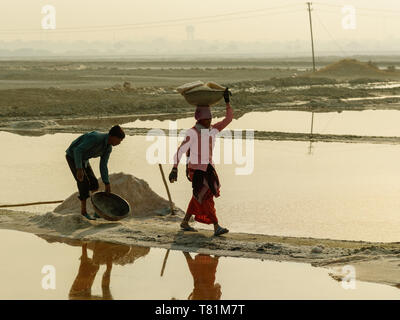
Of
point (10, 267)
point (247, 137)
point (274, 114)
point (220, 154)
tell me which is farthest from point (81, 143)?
point (274, 114)

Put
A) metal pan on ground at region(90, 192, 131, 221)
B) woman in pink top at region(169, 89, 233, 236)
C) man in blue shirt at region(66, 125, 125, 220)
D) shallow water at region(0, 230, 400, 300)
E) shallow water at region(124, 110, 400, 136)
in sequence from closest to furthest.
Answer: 1. shallow water at region(0, 230, 400, 300)
2. woman in pink top at region(169, 89, 233, 236)
3. man in blue shirt at region(66, 125, 125, 220)
4. metal pan on ground at region(90, 192, 131, 221)
5. shallow water at region(124, 110, 400, 136)

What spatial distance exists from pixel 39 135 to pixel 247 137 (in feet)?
16.1

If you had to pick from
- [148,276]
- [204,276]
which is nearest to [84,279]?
[148,276]

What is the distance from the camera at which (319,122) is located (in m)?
23.7

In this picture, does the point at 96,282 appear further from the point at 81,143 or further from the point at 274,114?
the point at 274,114

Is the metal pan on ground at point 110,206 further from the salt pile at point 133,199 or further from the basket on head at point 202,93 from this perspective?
the basket on head at point 202,93

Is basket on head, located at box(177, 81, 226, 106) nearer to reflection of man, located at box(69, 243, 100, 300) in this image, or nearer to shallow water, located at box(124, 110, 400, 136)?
reflection of man, located at box(69, 243, 100, 300)

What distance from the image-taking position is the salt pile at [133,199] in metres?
10.2

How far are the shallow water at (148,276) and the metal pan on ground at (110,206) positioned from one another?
62 cm

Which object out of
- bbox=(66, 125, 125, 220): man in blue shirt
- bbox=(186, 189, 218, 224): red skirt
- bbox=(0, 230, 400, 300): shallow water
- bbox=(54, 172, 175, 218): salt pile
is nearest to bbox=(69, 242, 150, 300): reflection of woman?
bbox=(0, 230, 400, 300): shallow water

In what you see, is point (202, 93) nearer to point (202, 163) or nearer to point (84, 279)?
point (202, 163)

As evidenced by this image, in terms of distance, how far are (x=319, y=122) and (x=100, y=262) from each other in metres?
16.2

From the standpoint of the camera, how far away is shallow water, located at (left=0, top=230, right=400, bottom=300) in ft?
23.0

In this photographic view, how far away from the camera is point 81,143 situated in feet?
30.2
